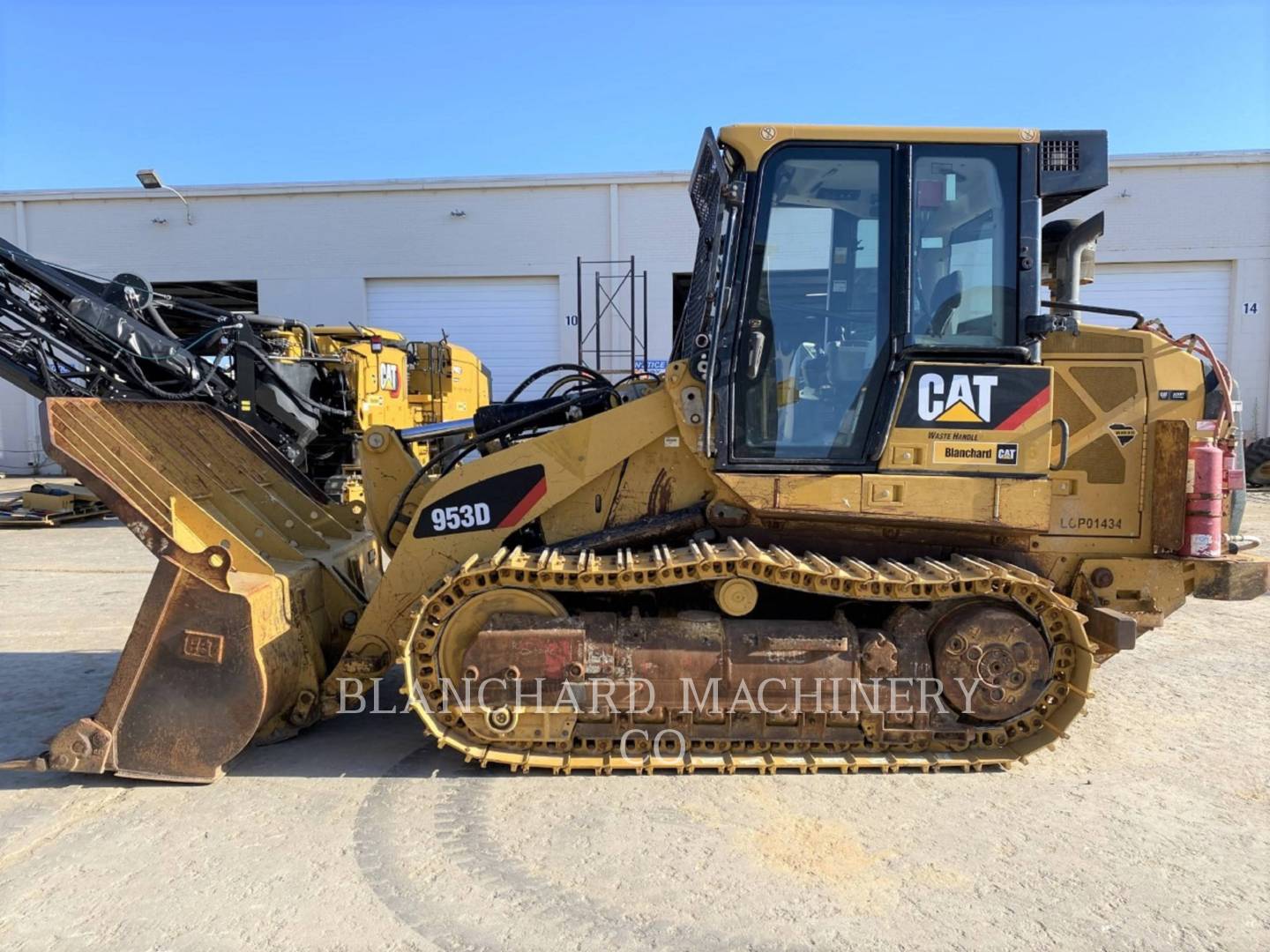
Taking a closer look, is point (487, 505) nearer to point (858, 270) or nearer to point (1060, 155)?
point (858, 270)

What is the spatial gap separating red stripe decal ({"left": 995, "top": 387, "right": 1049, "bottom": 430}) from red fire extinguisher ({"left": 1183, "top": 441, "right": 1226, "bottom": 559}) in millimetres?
767

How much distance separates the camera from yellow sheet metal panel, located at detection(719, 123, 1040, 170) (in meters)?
3.52

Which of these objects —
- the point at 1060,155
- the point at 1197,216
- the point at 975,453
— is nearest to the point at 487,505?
the point at 975,453

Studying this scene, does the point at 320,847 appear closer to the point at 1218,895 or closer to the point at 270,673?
the point at 270,673

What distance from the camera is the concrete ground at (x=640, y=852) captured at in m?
2.54

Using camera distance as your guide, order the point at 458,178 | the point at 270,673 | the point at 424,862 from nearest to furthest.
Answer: the point at 424,862
the point at 270,673
the point at 458,178

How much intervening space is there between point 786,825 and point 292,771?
2.28m

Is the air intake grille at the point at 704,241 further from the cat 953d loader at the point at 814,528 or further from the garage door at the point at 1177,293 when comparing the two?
the garage door at the point at 1177,293

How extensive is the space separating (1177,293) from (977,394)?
1760 cm

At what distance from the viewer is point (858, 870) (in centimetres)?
285

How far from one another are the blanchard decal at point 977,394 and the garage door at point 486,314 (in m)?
15.5

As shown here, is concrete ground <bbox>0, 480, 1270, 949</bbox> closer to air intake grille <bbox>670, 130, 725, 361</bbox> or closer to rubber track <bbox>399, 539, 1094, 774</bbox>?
rubber track <bbox>399, 539, 1094, 774</bbox>

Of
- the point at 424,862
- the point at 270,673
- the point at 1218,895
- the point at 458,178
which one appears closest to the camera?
the point at 1218,895

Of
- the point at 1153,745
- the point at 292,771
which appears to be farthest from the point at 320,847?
the point at 1153,745
